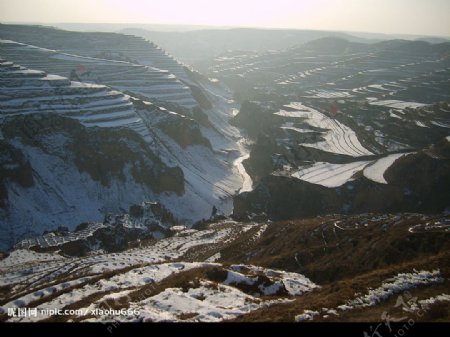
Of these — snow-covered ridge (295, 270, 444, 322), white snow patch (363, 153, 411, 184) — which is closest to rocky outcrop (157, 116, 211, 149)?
white snow patch (363, 153, 411, 184)

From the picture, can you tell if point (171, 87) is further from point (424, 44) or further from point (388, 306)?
point (424, 44)

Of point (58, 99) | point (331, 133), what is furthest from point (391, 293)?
point (331, 133)

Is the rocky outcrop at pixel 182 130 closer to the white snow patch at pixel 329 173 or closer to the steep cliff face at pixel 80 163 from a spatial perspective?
the steep cliff face at pixel 80 163

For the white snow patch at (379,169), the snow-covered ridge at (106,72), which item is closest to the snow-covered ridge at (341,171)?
the white snow patch at (379,169)

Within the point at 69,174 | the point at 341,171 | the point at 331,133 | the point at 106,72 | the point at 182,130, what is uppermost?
the point at 106,72

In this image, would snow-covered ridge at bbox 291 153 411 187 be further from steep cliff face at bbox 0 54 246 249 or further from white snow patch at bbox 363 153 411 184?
steep cliff face at bbox 0 54 246 249

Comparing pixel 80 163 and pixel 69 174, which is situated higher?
pixel 80 163

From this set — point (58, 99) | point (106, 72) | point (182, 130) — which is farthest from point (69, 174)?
point (106, 72)

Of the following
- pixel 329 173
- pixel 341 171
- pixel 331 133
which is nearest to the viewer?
pixel 329 173

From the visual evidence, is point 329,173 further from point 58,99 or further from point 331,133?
point 58,99

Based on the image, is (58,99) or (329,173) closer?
(329,173)

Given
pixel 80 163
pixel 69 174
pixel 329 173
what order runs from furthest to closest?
1. pixel 329 173
2. pixel 80 163
3. pixel 69 174
